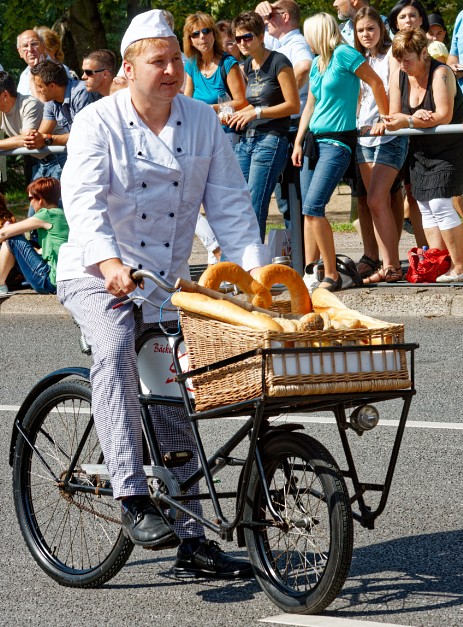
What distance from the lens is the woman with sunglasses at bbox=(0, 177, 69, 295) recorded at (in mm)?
11281

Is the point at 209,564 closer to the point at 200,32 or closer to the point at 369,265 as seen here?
the point at 369,265

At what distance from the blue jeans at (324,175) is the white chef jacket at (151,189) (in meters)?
5.70

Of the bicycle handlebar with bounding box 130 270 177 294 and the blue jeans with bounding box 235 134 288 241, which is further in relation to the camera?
the blue jeans with bounding box 235 134 288 241

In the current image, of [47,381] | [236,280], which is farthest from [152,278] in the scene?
[47,381]

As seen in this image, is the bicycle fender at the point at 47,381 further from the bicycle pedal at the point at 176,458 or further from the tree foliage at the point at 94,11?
the tree foliage at the point at 94,11

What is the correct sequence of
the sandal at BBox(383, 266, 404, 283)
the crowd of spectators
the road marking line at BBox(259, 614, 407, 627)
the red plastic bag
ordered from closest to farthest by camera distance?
the road marking line at BBox(259, 614, 407, 627)
the crowd of spectators
the red plastic bag
the sandal at BBox(383, 266, 404, 283)

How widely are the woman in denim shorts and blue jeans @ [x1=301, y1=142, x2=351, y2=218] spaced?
33 cm

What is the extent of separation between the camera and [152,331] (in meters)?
4.70

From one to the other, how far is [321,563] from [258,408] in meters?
0.69

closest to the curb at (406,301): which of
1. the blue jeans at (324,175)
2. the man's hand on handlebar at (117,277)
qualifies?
the blue jeans at (324,175)

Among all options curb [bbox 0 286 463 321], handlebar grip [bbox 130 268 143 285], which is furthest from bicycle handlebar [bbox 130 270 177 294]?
curb [bbox 0 286 463 321]

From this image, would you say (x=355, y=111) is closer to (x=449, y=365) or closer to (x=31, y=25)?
(x=449, y=365)

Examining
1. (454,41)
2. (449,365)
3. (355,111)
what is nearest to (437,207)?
(355,111)

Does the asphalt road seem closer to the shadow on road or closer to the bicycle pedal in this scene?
the shadow on road
